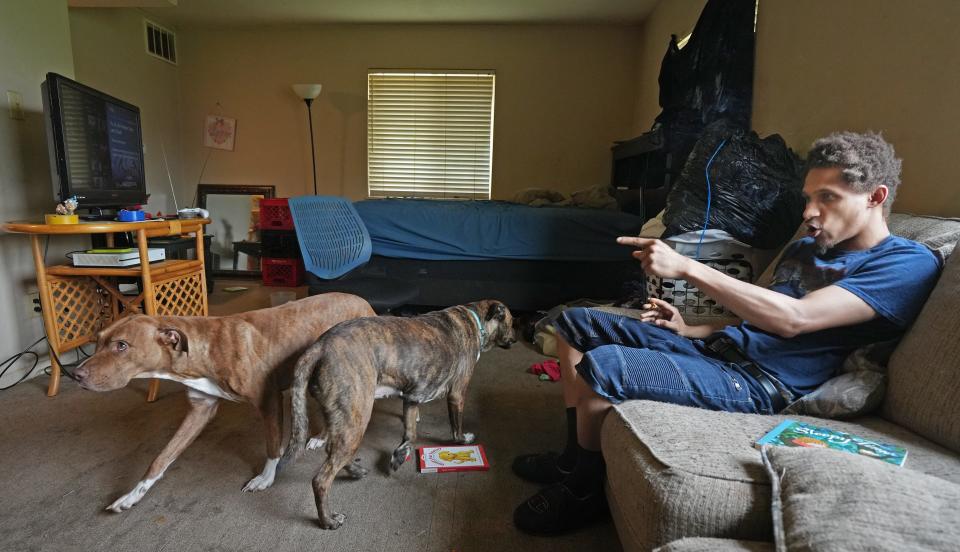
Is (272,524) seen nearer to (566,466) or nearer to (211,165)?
(566,466)

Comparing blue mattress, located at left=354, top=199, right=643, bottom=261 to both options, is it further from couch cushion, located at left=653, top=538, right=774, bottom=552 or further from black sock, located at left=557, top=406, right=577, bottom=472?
couch cushion, located at left=653, top=538, right=774, bottom=552

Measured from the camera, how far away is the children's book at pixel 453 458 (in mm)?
1587

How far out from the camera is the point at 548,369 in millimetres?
2420

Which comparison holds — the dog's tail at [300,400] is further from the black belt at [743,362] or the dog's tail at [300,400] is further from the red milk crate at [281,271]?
the red milk crate at [281,271]

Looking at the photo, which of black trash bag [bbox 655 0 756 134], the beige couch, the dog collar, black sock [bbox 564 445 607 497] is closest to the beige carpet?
black sock [bbox 564 445 607 497]

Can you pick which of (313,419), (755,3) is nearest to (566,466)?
(313,419)

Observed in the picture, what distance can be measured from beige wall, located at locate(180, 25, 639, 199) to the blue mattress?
206cm

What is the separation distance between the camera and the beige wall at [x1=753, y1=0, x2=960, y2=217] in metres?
1.43

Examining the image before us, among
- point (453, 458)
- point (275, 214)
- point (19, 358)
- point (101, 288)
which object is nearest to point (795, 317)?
point (453, 458)

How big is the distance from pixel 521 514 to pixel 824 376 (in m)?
0.86

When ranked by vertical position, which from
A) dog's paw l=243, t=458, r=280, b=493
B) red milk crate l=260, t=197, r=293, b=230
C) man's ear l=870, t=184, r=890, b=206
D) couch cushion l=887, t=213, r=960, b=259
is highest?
man's ear l=870, t=184, r=890, b=206

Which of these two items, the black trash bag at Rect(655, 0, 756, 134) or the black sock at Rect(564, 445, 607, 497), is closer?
the black sock at Rect(564, 445, 607, 497)

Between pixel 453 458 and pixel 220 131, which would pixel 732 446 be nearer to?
pixel 453 458

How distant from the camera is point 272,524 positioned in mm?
1326
